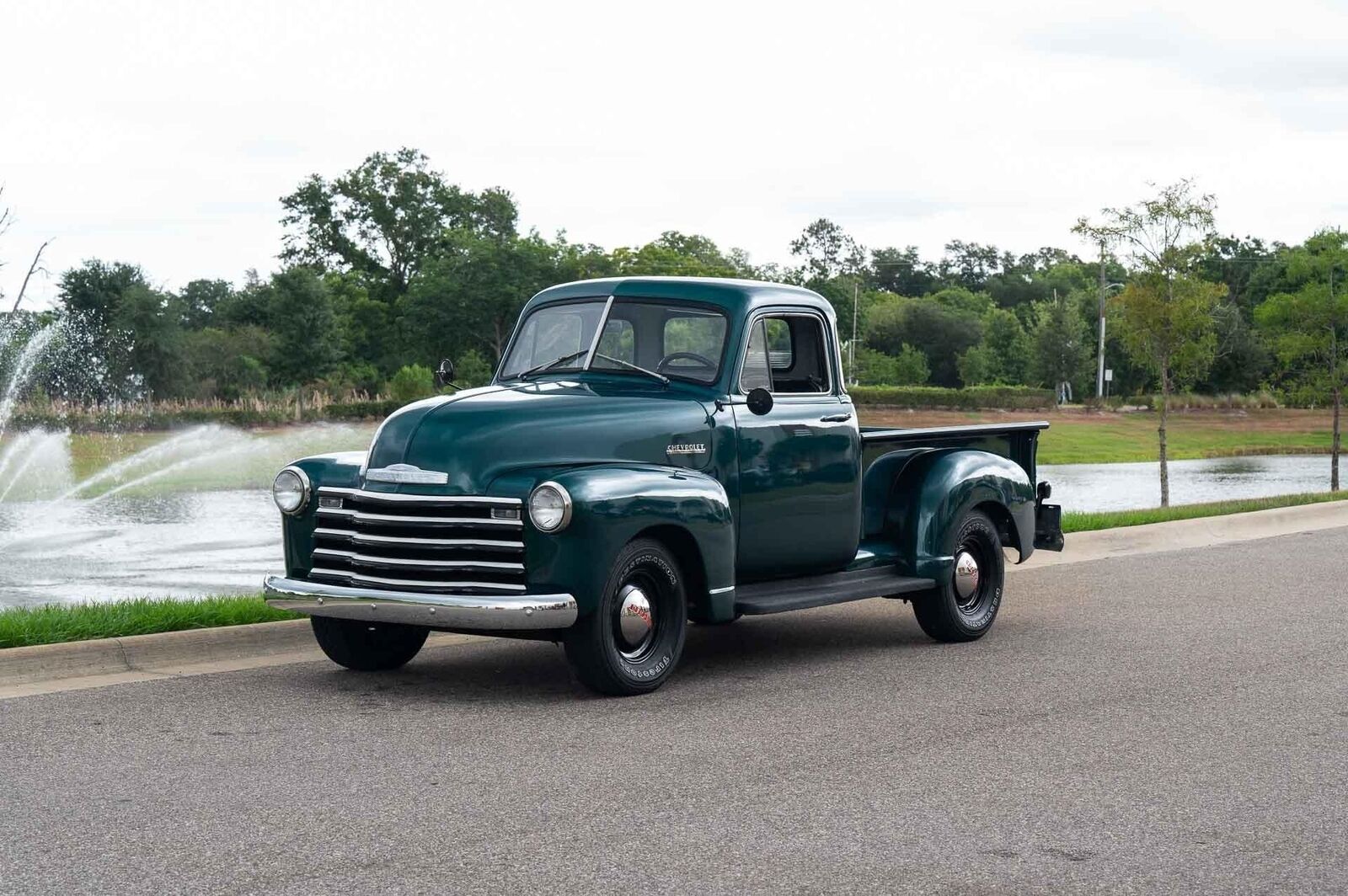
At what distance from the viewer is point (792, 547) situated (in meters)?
9.82

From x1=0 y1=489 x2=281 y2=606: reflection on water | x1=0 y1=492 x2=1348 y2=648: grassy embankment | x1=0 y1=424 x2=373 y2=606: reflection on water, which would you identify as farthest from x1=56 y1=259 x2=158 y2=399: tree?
x1=0 y1=492 x2=1348 y2=648: grassy embankment

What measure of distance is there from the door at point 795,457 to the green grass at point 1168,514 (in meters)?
7.81

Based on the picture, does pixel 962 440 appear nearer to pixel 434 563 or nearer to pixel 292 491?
pixel 434 563

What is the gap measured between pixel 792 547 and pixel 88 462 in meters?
31.7

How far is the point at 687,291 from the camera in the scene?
1000 centimetres

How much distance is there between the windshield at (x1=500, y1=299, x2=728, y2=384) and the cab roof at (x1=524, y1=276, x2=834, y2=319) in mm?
51

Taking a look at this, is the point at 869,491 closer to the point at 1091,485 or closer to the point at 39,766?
the point at 39,766

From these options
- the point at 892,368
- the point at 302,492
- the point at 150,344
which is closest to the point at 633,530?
the point at 302,492

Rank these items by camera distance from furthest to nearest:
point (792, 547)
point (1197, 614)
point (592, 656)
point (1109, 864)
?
point (1197, 614)
point (792, 547)
point (592, 656)
point (1109, 864)

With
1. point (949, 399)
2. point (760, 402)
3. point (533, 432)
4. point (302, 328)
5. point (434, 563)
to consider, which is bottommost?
point (949, 399)

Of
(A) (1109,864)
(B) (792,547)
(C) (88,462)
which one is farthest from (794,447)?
(C) (88,462)

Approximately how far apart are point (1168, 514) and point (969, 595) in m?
9.42

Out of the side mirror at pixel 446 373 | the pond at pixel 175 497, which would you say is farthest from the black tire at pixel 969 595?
the pond at pixel 175 497

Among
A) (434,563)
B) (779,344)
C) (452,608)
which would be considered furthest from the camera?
(779,344)
